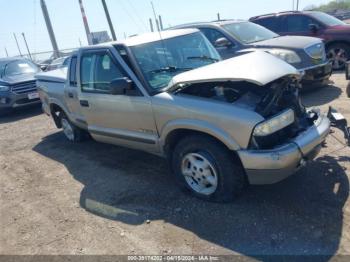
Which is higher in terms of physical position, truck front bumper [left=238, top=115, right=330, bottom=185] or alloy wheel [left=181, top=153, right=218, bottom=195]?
truck front bumper [left=238, top=115, right=330, bottom=185]

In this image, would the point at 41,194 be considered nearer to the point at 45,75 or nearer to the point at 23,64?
the point at 45,75

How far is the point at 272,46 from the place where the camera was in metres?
7.58

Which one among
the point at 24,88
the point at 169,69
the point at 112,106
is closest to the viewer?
the point at 169,69

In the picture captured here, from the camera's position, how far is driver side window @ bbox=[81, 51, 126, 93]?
4.63m

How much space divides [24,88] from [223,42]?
6.01m

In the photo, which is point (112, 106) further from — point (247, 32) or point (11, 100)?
point (11, 100)

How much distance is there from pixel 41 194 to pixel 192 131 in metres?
2.45

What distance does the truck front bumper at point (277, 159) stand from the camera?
10.9 ft

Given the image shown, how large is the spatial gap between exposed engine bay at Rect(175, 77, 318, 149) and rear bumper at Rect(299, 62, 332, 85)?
11.8 feet

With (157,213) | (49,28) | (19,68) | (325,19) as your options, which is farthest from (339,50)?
(49,28)

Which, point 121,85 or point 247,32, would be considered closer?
point 121,85

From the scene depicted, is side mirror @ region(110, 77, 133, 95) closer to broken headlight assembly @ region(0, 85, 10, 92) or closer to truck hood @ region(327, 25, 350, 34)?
broken headlight assembly @ region(0, 85, 10, 92)

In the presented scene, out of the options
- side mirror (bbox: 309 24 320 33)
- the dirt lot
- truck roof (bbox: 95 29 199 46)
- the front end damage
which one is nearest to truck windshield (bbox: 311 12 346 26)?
side mirror (bbox: 309 24 320 33)

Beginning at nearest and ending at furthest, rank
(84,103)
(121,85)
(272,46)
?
(121,85), (84,103), (272,46)
